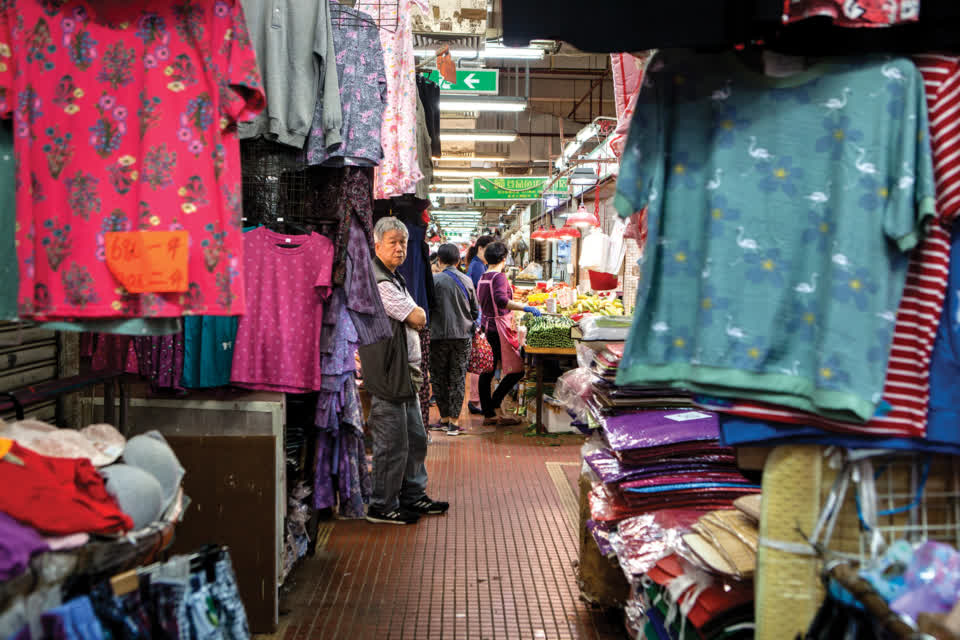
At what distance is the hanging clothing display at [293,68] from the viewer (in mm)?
3051

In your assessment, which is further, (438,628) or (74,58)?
(438,628)

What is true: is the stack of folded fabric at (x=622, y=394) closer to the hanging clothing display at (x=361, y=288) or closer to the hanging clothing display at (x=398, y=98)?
the hanging clothing display at (x=361, y=288)

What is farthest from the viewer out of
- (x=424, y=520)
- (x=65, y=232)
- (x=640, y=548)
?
(x=424, y=520)

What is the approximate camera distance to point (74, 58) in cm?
185

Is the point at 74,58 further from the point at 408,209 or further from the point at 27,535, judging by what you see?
the point at 408,209

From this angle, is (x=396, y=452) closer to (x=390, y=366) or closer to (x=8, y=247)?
(x=390, y=366)

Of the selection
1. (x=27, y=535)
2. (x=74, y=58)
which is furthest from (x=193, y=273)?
(x=27, y=535)

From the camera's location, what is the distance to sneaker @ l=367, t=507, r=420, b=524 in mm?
4832

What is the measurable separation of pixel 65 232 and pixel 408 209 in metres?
3.69

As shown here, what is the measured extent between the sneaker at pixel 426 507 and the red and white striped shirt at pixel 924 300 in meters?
3.75

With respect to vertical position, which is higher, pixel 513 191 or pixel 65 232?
pixel 513 191

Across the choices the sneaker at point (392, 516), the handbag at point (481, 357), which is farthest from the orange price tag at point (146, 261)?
the handbag at point (481, 357)

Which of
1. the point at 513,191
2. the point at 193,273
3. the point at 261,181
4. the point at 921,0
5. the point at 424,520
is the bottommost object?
the point at 424,520

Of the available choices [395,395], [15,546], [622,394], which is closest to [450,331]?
[395,395]
